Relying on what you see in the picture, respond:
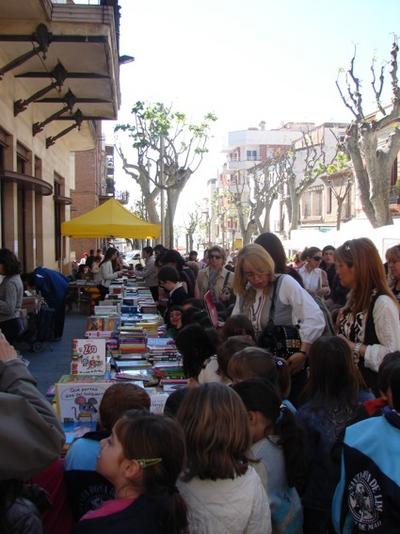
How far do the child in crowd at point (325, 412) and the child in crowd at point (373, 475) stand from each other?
56 centimetres

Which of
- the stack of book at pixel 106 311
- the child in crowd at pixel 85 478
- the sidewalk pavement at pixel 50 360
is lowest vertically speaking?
the sidewalk pavement at pixel 50 360

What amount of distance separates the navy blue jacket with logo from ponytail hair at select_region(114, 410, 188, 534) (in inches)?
30.9

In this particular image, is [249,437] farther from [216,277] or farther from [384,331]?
[216,277]

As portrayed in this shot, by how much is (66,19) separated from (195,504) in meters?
8.14

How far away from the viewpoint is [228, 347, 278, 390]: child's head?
136 inches

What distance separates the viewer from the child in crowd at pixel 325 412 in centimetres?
327

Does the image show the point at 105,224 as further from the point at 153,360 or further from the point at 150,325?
the point at 153,360

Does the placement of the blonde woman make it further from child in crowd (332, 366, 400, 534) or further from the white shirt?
child in crowd (332, 366, 400, 534)

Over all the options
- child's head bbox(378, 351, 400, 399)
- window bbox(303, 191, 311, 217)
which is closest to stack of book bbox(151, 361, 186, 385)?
child's head bbox(378, 351, 400, 399)

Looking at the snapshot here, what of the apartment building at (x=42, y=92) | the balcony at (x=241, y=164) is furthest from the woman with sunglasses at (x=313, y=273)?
the balcony at (x=241, y=164)

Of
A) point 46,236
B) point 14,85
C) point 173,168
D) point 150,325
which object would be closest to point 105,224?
point 46,236

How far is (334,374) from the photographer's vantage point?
3.46 m

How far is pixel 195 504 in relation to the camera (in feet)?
7.93

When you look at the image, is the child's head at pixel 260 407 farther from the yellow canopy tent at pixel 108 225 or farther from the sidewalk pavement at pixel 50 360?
the yellow canopy tent at pixel 108 225
